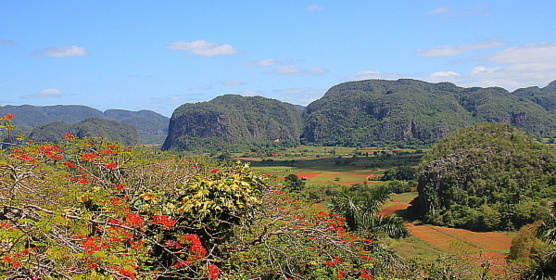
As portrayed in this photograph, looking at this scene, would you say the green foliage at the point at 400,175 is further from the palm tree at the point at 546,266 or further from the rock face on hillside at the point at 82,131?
the palm tree at the point at 546,266

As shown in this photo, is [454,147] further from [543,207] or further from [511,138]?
[543,207]

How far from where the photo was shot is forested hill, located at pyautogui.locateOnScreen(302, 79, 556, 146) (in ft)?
449

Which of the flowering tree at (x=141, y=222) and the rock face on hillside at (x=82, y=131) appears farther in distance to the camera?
the rock face on hillside at (x=82, y=131)

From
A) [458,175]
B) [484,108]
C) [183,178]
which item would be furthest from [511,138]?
[484,108]

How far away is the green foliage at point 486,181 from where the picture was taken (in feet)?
A: 117

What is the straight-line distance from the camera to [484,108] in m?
151

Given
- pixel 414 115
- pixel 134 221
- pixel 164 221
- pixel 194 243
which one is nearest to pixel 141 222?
pixel 134 221

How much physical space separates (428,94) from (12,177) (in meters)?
183

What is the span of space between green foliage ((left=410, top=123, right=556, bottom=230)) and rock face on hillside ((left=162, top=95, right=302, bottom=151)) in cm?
9257

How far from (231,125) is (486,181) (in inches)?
4623

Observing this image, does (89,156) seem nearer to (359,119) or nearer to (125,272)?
(125,272)

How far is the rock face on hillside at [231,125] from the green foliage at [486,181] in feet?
304

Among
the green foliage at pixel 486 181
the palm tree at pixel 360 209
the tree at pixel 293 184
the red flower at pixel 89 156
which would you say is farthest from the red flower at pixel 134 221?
the green foliage at pixel 486 181

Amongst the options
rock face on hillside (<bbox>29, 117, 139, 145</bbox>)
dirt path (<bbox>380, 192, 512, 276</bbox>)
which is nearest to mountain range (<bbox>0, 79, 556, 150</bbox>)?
rock face on hillside (<bbox>29, 117, 139, 145</bbox>)
